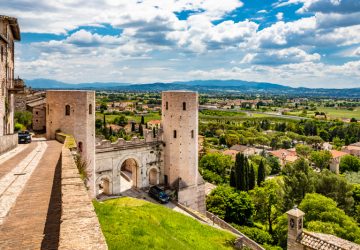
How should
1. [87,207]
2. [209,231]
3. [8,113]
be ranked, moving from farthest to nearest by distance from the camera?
1. [8,113]
2. [209,231]
3. [87,207]

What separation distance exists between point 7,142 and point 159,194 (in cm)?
1523

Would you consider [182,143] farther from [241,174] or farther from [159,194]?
[241,174]

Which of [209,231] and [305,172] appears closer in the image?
[209,231]

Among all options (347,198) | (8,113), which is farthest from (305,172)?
(8,113)

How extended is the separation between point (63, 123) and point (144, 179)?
10.6m

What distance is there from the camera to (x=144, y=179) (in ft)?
107

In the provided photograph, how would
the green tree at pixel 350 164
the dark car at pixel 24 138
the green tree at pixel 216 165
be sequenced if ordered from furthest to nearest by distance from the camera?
the green tree at pixel 350 164 → the green tree at pixel 216 165 → the dark car at pixel 24 138

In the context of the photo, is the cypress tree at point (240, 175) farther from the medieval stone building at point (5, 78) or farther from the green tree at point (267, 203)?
the medieval stone building at point (5, 78)

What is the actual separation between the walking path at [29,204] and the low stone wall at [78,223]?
74cm

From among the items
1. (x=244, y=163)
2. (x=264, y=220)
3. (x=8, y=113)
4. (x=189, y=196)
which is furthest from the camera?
(x=244, y=163)

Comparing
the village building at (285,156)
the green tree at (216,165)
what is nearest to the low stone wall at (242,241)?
the green tree at (216,165)

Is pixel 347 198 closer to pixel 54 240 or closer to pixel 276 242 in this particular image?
pixel 276 242

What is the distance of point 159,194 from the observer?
3080cm

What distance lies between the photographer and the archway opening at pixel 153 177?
1325 inches
